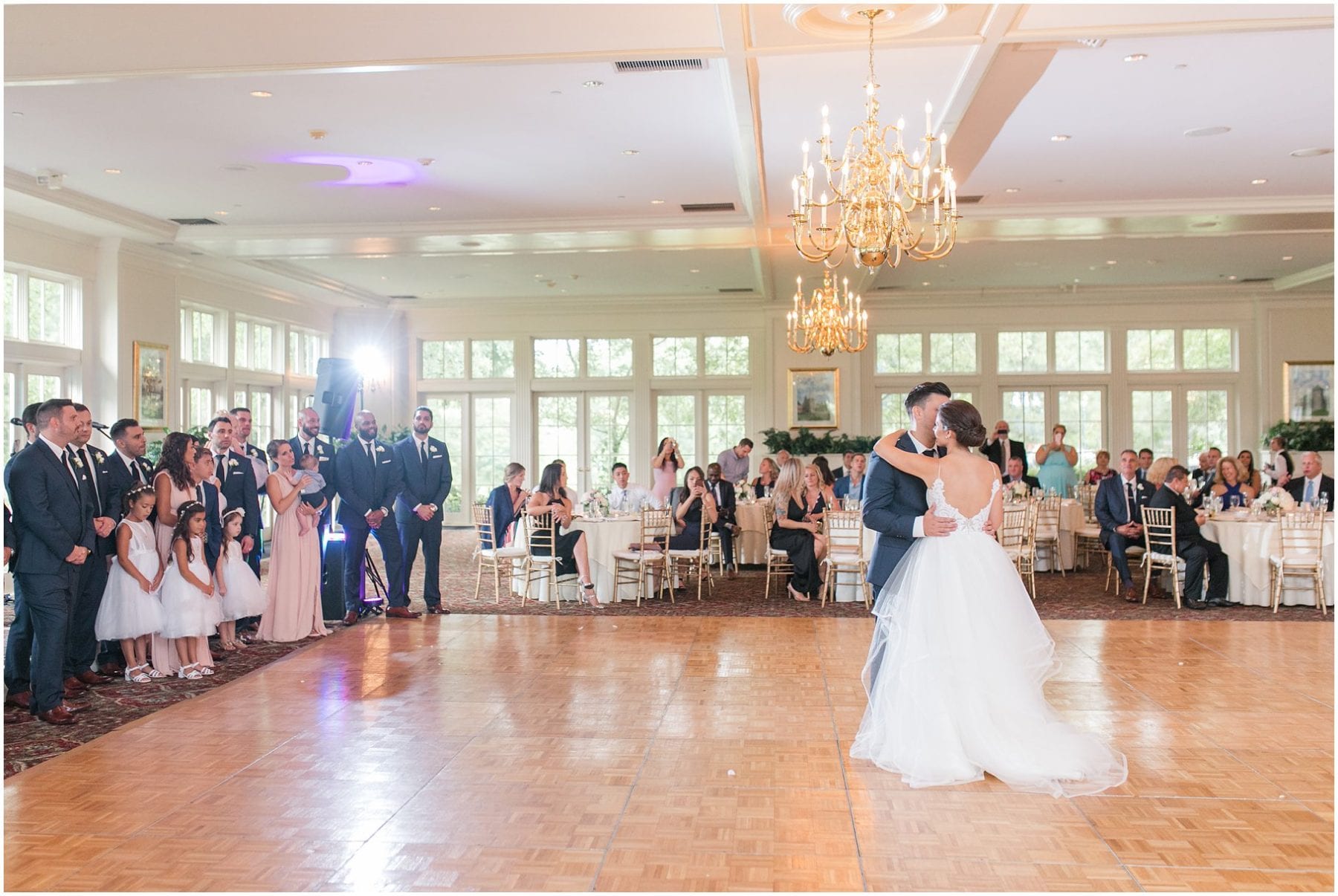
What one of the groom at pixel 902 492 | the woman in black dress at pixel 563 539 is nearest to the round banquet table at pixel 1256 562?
the woman in black dress at pixel 563 539

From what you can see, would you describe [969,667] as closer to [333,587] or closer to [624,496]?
[333,587]

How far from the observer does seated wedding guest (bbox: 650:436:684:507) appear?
12.1 meters

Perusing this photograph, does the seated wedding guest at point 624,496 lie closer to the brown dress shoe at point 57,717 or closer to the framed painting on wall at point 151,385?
the framed painting on wall at point 151,385

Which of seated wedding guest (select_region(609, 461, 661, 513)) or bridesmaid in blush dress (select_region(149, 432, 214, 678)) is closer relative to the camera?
bridesmaid in blush dress (select_region(149, 432, 214, 678))

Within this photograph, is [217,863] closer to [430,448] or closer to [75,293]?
[430,448]

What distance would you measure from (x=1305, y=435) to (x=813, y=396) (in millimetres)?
7168

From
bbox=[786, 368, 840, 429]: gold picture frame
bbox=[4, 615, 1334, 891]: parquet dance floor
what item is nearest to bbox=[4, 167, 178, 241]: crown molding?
bbox=[4, 615, 1334, 891]: parquet dance floor

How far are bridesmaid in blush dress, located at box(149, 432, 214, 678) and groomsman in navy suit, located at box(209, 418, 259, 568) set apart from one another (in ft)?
2.59

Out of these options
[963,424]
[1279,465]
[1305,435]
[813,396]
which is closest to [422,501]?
[963,424]

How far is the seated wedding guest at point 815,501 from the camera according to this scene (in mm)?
10234

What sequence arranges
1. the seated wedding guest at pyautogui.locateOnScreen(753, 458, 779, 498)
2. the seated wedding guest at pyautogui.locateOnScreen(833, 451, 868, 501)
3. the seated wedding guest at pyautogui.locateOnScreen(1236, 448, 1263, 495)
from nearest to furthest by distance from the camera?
the seated wedding guest at pyautogui.locateOnScreen(833, 451, 868, 501), the seated wedding guest at pyautogui.locateOnScreen(1236, 448, 1263, 495), the seated wedding guest at pyautogui.locateOnScreen(753, 458, 779, 498)

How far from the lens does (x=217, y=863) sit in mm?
3721

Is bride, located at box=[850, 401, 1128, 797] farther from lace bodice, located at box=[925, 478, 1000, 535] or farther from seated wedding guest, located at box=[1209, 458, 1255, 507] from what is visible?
seated wedding guest, located at box=[1209, 458, 1255, 507]

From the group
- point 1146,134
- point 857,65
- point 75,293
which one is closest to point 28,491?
point 857,65
